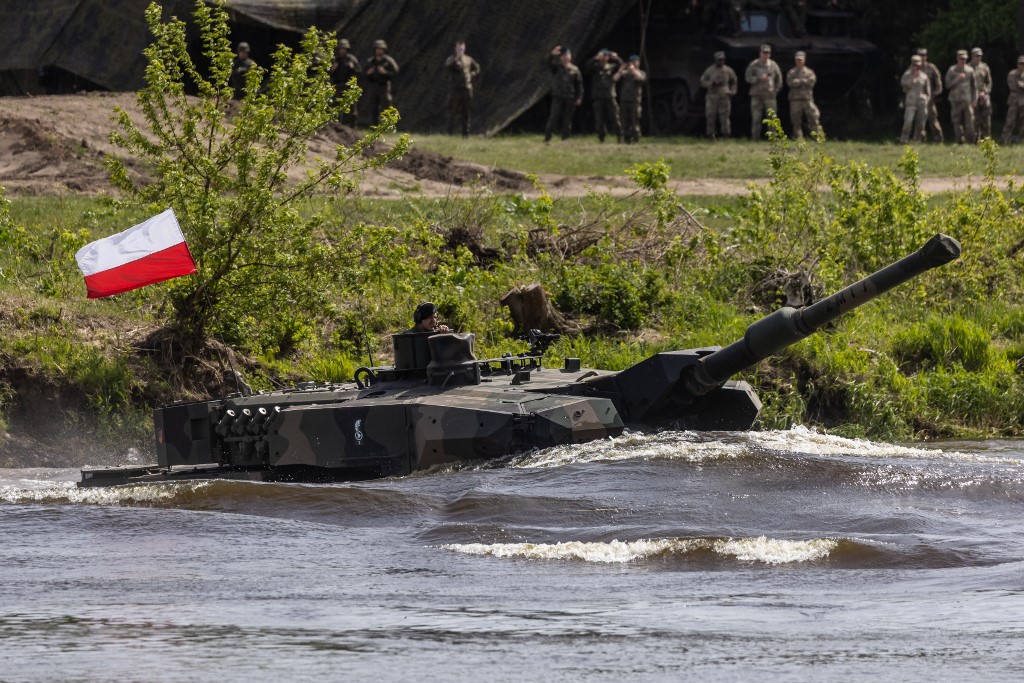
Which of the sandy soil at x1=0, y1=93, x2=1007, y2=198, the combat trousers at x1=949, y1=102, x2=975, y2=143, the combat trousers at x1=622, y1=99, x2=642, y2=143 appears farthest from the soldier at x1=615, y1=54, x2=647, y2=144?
the combat trousers at x1=949, y1=102, x2=975, y2=143

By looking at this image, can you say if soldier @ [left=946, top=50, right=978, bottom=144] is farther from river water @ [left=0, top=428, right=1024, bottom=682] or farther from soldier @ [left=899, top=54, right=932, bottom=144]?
river water @ [left=0, top=428, right=1024, bottom=682]

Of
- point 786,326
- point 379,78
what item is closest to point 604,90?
point 379,78

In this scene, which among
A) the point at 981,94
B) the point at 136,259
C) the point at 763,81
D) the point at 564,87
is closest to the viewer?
the point at 136,259

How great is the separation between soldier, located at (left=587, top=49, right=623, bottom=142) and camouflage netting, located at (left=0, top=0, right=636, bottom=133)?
1132 millimetres

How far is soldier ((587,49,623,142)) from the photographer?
33.5 meters

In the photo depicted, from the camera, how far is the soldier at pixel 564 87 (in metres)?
33.1

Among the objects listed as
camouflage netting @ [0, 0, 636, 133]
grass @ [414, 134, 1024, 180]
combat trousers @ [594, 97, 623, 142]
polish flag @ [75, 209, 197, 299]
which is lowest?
polish flag @ [75, 209, 197, 299]

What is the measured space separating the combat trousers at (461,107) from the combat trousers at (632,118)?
3025 millimetres

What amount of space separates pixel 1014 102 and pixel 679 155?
269 inches

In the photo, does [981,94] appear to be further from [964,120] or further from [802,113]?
[802,113]

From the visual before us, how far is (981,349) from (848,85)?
1860cm

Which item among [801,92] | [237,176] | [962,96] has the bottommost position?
[237,176]

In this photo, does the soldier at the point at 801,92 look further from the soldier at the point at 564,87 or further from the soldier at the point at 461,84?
the soldier at the point at 461,84

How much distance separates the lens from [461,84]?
3372 centimetres
